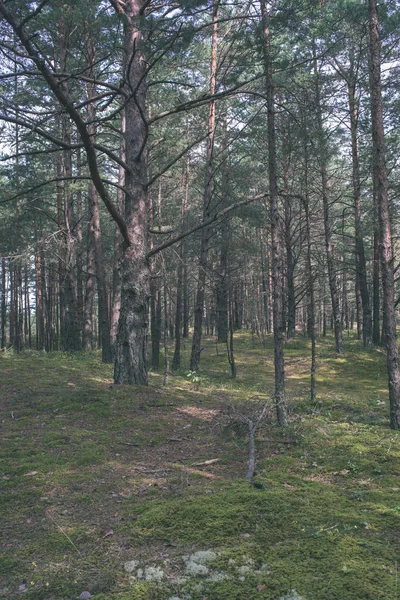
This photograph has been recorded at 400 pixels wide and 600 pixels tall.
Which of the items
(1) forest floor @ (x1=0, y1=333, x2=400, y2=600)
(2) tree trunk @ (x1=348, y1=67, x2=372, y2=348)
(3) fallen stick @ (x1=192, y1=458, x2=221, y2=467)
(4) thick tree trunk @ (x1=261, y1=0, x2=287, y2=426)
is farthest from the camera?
(2) tree trunk @ (x1=348, y1=67, x2=372, y2=348)

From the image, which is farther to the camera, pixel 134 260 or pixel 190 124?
pixel 190 124

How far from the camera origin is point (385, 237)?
610 centimetres

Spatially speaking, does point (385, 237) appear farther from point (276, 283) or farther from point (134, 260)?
point (134, 260)

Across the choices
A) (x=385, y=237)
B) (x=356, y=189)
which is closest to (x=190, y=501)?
(x=385, y=237)

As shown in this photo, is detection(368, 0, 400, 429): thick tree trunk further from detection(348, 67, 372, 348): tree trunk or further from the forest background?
detection(348, 67, 372, 348): tree trunk

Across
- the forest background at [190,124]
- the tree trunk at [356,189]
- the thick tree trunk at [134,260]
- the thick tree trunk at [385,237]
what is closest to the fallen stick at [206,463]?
the forest background at [190,124]

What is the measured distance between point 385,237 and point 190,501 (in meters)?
4.68

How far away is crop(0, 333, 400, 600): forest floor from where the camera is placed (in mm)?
2607

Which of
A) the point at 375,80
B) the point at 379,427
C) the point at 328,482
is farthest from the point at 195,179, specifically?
the point at 328,482

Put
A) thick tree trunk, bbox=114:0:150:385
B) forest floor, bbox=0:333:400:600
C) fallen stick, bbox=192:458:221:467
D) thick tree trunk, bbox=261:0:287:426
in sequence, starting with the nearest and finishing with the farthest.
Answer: forest floor, bbox=0:333:400:600
fallen stick, bbox=192:458:221:467
thick tree trunk, bbox=261:0:287:426
thick tree trunk, bbox=114:0:150:385

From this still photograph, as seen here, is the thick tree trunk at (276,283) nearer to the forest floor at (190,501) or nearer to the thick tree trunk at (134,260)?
the forest floor at (190,501)

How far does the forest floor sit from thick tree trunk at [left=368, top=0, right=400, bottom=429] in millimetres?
696

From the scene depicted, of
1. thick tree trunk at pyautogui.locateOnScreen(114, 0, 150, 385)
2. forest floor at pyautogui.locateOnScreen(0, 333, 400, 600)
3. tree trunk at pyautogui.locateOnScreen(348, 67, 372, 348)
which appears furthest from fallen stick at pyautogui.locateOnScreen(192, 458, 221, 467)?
tree trunk at pyautogui.locateOnScreen(348, 67, 372, 348)

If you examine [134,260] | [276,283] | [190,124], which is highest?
[190,124]
